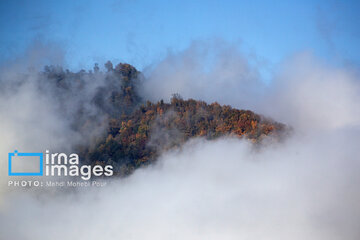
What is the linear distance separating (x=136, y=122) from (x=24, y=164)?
1624 centimetres

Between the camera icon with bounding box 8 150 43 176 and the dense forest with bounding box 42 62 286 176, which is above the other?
the dense forest with bounding box 42 62 286 176

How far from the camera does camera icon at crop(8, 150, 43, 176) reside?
1043 inches

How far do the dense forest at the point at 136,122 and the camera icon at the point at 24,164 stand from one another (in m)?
5.21

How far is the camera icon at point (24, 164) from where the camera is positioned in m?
26.5

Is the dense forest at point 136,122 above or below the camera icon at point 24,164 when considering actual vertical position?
above

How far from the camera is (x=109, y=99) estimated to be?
1802 inches

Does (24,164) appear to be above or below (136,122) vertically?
below

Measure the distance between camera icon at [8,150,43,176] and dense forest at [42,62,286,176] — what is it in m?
5.21

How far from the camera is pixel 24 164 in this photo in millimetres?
27109

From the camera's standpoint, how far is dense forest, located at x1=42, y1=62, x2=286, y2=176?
35.4 m

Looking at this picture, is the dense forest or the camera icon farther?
the dense forest

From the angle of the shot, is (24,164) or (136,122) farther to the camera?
(136,122)

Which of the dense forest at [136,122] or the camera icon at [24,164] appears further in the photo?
the dense forest at [136,122]

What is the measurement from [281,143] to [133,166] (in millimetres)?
14529
